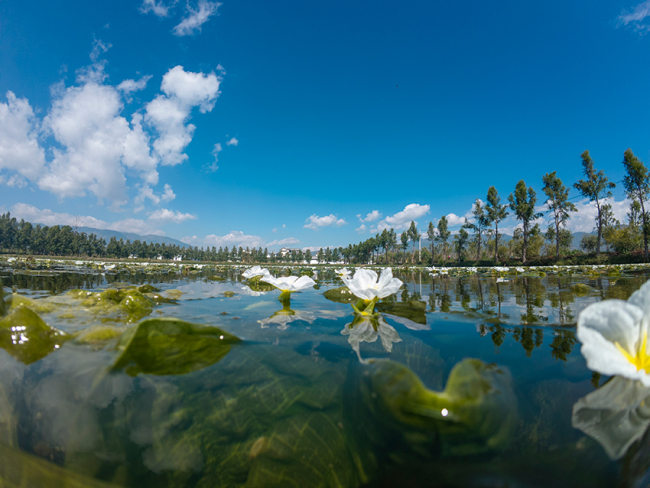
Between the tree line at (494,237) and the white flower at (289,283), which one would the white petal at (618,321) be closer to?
the white flower at (289,283)

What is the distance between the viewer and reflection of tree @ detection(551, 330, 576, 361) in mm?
897

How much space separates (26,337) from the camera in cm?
80

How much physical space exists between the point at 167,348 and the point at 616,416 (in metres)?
1.06

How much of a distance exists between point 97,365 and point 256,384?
42 cm

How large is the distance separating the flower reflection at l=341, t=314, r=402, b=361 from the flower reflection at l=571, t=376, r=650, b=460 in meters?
0.50

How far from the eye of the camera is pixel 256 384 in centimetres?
69

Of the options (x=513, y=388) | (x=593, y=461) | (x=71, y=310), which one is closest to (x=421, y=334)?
(x=513, y=388)

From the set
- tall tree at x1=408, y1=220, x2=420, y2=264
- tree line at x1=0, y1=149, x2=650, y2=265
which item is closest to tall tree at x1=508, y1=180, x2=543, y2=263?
tree line at x1=0, y1=149, x2=650, y2=265

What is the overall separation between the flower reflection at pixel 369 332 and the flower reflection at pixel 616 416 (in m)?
0.50

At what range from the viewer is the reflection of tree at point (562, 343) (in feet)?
2.94

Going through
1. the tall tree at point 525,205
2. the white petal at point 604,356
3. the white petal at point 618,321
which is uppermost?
the tall tree at point 525,205

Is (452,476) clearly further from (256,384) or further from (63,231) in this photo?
(63,231)

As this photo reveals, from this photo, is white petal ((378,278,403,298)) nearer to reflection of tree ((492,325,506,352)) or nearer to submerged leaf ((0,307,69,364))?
reflection of tree ((492,325,506,352))

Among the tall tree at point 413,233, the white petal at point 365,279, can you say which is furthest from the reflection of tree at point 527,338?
the tall tree at point 413,233
